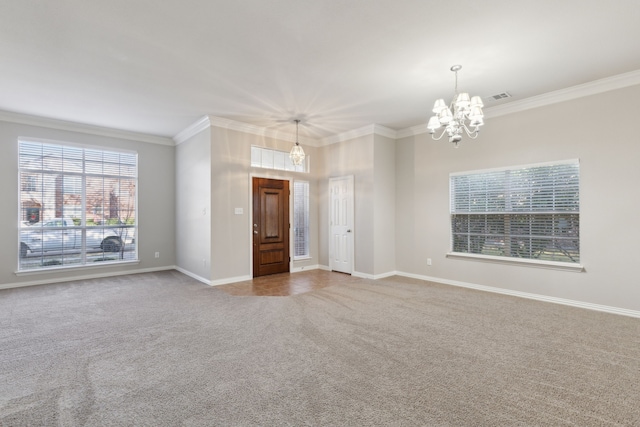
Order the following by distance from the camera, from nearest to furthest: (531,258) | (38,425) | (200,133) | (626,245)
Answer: (38,425), (626,245), (531,258), (200,133)

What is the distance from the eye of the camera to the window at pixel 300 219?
6.74 m

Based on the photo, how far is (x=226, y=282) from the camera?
557 cm

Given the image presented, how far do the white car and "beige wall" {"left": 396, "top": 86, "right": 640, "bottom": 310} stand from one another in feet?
21.7

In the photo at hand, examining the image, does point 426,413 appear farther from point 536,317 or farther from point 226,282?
point 226,282

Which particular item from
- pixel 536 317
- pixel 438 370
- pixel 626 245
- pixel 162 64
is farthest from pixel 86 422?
pixel 626 245

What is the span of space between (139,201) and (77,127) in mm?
1759

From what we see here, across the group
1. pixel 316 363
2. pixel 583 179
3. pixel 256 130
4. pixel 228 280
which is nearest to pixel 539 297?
pixel 583 179

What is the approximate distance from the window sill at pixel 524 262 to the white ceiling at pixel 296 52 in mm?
2477

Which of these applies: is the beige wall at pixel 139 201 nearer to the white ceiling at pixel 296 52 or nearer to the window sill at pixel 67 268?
the window sill at pixel 67 268

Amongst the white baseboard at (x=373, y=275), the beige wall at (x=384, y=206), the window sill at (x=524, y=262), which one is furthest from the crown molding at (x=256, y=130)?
the window sill at (x=524, y=262)

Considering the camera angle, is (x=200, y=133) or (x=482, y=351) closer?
(x=482, y=351)

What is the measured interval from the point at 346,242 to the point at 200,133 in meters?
3.66

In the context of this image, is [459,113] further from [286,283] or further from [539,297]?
[286,283]

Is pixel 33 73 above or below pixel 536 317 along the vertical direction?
above
